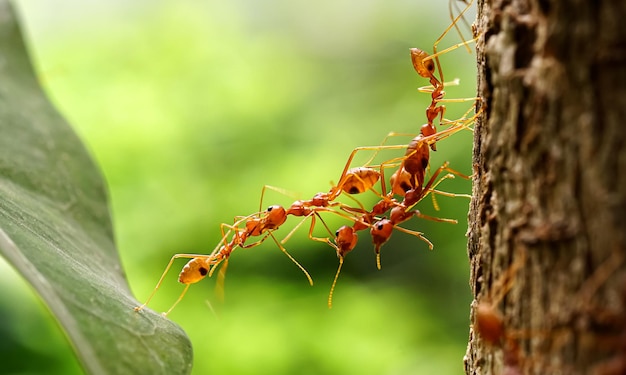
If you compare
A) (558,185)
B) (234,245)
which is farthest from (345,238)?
(558,185)

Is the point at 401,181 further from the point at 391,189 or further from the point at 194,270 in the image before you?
the point at 194,270

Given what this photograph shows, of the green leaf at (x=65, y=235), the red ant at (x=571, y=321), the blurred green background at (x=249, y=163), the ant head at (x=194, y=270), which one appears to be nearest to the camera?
the red ant at (x=571, y=321)

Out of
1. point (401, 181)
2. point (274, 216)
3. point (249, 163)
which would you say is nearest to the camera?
point (401, 181)

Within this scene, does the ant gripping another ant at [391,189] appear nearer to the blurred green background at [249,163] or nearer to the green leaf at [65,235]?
the green leaf at [65,235]

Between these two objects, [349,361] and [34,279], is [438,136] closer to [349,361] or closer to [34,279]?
[34,279]

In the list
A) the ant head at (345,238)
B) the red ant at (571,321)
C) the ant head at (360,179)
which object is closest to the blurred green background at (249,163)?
the ant head at (345,238)

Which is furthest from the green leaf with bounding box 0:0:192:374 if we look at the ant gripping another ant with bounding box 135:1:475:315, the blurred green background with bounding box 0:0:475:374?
the blurred green background with bounding box 0:0:475:374

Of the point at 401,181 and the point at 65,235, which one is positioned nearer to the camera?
the point at 65,235

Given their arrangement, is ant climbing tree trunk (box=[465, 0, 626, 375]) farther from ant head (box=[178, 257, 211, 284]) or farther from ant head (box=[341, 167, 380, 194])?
ant head (box=[178, 257, 211, 284])
